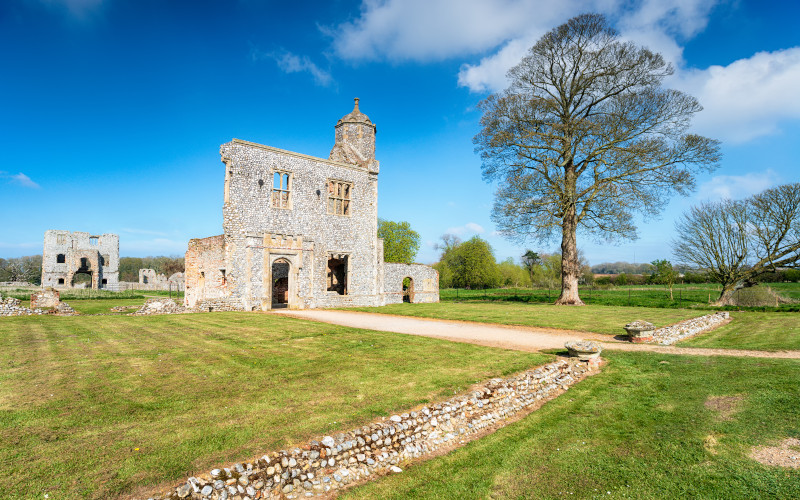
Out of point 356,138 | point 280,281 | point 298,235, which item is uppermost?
point 356,138

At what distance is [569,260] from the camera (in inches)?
1041

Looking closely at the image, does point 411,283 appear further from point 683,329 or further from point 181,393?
point 181,393

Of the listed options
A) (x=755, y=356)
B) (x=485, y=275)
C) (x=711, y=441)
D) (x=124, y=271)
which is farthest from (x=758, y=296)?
(x=124, y=271)

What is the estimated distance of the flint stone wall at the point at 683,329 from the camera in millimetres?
13086

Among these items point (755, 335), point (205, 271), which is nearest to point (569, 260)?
point (755, 335)

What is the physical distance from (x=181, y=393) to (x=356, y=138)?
79.9 feet

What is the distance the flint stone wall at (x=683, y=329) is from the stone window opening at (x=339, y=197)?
746 inches

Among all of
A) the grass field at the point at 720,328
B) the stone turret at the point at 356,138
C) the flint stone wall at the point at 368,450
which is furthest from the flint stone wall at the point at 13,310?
the flint stone wall at the point at 368,450

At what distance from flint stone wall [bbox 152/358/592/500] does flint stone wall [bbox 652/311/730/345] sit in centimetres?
777

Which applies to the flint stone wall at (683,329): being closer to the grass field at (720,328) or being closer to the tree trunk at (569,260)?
the grass field at (720,328)

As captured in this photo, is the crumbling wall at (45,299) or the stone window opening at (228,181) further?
the stone window opening at (228,181)

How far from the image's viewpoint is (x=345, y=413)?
232 inches

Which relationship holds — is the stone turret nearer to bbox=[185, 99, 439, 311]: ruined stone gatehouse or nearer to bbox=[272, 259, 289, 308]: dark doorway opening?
bbox=[185, 99, 439, 311]: ruined stone gatehouse

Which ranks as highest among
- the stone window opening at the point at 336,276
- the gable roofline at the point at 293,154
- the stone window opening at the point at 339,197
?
the gable roofline at the point at 293,154
